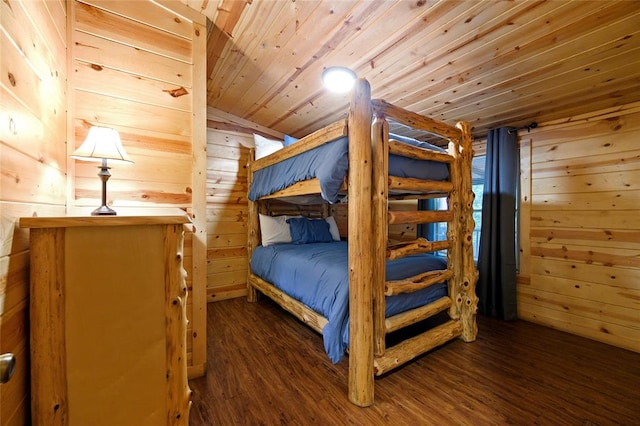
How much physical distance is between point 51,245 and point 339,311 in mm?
1422

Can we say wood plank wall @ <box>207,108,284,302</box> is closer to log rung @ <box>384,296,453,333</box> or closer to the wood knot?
the wood knot

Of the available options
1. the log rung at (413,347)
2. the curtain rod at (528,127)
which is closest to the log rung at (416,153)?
the curtain rod at (528,127)

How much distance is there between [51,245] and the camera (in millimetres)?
876

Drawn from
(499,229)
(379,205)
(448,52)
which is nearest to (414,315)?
(379,205)

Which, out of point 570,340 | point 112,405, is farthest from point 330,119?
point 570,340

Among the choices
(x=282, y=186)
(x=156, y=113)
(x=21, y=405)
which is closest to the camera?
(x=21, y=405)

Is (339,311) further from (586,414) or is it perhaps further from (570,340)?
(570,340)

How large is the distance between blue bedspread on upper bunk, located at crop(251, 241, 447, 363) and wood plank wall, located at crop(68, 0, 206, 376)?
809mm

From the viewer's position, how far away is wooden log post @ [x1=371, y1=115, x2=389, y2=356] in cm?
158

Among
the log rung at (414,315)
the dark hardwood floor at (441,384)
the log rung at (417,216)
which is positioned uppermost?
the log rung at (417,216)

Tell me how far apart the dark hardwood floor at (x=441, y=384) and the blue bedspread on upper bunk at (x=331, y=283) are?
1.10 feet

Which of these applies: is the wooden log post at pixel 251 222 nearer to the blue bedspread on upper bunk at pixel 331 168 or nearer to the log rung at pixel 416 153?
the blue bedspread on upper bunk at pixel 331 168

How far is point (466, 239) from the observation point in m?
2.16

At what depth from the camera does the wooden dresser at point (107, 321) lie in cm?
85
